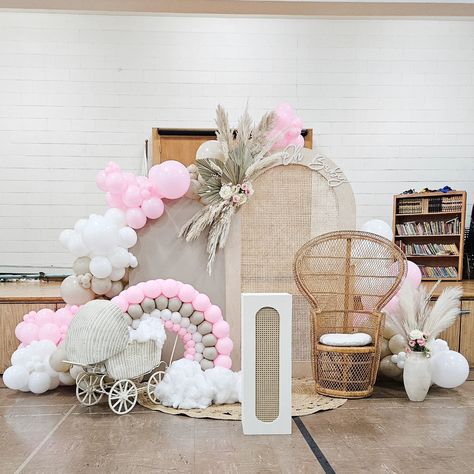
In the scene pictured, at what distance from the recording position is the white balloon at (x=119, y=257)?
358cm

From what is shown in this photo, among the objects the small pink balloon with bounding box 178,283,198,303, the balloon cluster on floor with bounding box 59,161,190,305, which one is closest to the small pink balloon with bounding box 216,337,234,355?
the small pink balloon with bounding box 178,283,198,303

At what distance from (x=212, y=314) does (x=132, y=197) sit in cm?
99

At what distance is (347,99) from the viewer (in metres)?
6.42

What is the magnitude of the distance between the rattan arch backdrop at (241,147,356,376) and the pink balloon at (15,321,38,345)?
1.54 metres

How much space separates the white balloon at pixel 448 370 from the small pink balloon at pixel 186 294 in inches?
67.0

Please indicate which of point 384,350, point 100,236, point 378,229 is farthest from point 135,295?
point 378,229

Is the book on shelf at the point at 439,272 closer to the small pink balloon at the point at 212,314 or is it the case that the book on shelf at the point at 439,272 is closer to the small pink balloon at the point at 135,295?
the small pink balloon at the point at 212,314

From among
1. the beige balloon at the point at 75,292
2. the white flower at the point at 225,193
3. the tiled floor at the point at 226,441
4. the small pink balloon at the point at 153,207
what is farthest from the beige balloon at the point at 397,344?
the beige balloon at the point at 75,292

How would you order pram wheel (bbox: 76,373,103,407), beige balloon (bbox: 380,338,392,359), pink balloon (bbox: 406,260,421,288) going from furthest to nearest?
pink balloon (bbox: 406,260,421,288), beige balloon (bbox: 380,338,392,359), pram wheel (bbox: 76,373,103,407)

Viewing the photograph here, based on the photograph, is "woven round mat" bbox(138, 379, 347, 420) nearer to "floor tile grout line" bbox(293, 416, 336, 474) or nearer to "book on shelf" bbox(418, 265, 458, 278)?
"floor tile grout line" bbox(293, 416, 336, 474)

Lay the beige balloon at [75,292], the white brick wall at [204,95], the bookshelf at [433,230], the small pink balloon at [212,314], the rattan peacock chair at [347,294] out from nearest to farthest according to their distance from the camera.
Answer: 1. the rattan peacock chair at [347,294]
2. the small pink balloon at [212,314]
3. the beige balloon at [75,292]
4. the bookshelf at [433,230]
5. the white brick wall at [204,95]

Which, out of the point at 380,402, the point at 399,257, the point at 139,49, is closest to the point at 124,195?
the point at 399,257

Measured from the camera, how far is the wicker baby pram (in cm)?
308

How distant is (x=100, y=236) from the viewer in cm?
348
